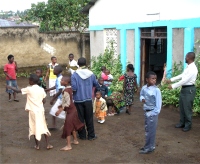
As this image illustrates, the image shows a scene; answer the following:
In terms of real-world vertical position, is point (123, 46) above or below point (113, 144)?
above

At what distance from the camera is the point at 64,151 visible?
17.5 ft

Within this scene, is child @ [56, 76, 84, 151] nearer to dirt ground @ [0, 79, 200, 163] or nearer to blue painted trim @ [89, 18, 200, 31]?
dirt ground @ [0, 79, 200, 163]

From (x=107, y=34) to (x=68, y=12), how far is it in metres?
6.12

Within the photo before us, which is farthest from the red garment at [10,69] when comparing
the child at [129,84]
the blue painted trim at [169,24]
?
the blue painted trim at [169,24]

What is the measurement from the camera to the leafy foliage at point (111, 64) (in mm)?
10357

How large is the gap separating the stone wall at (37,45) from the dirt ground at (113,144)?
23.9ft

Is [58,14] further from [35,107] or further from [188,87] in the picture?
[35,107]

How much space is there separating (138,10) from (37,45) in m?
6.54

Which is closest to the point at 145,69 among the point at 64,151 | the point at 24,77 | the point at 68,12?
the point at 64,151

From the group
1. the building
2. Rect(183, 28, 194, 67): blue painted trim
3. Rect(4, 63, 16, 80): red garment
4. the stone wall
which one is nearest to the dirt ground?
Rect(183, 28, 194, 67): blue painted trim

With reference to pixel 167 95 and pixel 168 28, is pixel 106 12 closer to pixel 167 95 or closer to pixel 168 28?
pixel 168 28

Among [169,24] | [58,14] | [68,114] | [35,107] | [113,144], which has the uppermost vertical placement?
[58,14]

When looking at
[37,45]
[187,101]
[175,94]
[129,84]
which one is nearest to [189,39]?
[175,94]

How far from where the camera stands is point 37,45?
1488cm
